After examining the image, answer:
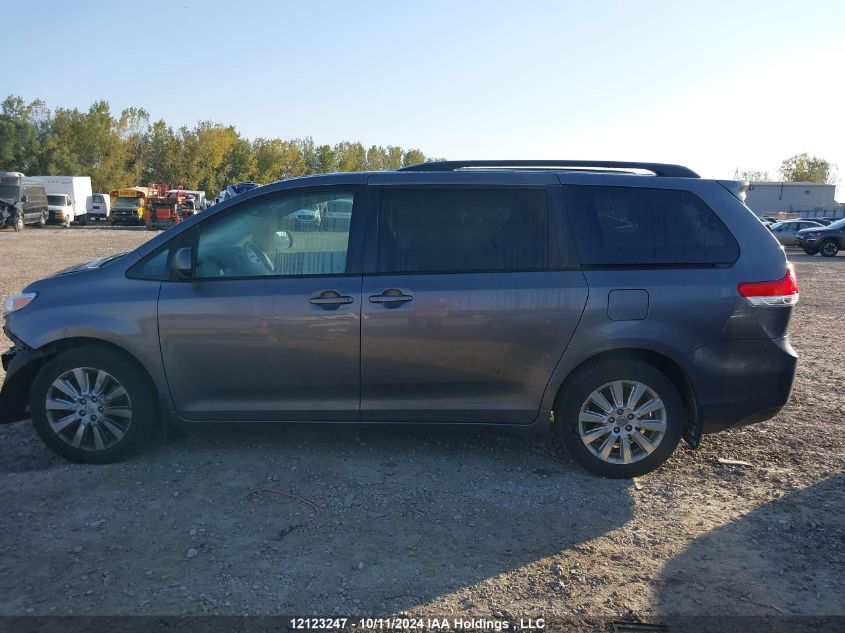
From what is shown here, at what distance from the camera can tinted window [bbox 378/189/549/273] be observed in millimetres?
4648

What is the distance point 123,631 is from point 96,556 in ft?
2.42

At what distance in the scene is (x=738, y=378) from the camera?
4.60 metres

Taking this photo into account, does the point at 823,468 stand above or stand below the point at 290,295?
below

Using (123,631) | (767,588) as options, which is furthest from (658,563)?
(123,631)

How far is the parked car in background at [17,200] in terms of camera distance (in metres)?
33.3

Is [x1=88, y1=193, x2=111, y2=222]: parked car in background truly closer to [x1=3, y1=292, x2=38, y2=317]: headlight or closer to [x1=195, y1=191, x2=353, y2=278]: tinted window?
[x1=3, y1=292, x2=38, y2=317]: headlight

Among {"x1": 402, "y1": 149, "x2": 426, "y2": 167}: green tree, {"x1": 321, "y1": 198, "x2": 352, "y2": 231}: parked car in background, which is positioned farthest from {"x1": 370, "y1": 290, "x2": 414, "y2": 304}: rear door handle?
{"x1": 402, "y1": 149, "x2": 426, "y2": 167}: green tree

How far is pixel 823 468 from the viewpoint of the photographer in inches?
194

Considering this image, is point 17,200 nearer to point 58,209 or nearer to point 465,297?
point 58,209

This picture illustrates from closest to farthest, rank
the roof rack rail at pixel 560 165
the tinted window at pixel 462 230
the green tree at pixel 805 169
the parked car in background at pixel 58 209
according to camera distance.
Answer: the tinted window at pixel 462 230, the roof rack rail at pixel 560 165, the parked car in background at pixel 58 209, the green tree at pixel 805 169

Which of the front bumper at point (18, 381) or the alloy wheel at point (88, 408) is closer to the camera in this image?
the alloy wheel at point (88, 408)

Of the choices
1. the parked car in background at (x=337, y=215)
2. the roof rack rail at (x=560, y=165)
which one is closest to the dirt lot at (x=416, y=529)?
the parked car in background at (x=337, y=215)

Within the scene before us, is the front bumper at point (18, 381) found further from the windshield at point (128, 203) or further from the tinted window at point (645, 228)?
the windshield at point (128, 203)

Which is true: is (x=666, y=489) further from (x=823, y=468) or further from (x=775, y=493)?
(x=823, y=468)
